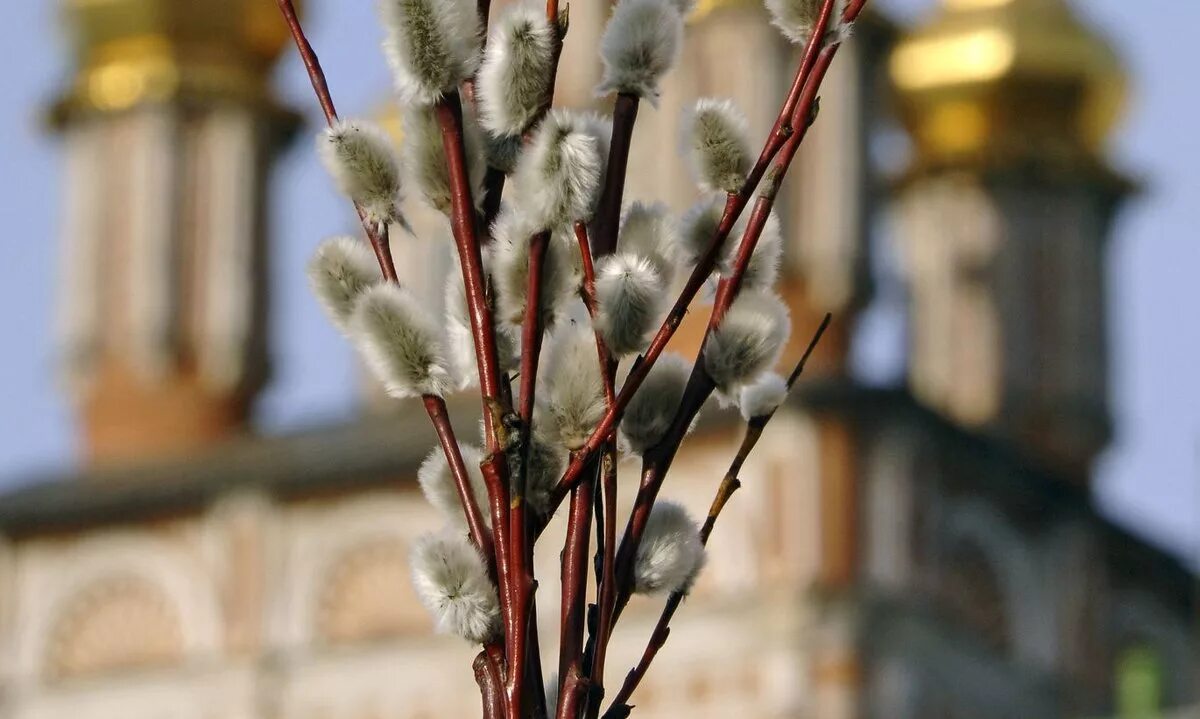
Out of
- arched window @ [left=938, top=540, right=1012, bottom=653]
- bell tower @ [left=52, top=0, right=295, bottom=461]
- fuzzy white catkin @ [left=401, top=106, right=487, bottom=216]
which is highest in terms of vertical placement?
bell tower @ [left=52, top=0, right=295, bottom=461]

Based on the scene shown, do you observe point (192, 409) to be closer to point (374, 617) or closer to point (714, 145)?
point (374, 617)

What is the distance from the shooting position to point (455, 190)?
14.4 feet

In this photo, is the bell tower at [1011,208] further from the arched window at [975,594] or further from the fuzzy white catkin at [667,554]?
the fuzzy white catkin at [667,554]

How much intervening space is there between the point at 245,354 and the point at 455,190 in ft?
81.6

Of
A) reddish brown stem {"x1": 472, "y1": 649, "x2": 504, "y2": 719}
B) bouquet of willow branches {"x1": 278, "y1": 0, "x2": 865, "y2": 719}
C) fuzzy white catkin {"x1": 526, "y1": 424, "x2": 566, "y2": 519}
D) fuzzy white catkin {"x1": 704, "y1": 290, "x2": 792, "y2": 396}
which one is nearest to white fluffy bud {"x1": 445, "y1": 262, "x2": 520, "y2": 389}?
bouquet of willow branches {"x1": 278, "y1": 0, "x2": 865, "y2": 719}

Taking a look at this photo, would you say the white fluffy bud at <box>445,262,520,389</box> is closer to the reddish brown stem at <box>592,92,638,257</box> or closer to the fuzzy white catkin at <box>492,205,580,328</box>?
the fuzzy white catkin at <box>492,205,580,328</box>

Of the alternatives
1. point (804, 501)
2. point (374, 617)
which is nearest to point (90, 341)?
point (374, 617)

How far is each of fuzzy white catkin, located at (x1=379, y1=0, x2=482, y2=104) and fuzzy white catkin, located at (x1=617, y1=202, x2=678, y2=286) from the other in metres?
0.27

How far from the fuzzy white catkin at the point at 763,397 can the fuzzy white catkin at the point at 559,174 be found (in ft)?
1.22

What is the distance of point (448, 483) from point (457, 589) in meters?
0.25

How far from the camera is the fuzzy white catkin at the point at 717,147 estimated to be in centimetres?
452

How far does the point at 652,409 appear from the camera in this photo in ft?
14.7

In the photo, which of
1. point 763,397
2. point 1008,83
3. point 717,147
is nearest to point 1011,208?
point 1008,83

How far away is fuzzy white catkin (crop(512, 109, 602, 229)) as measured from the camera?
14.2 feet
